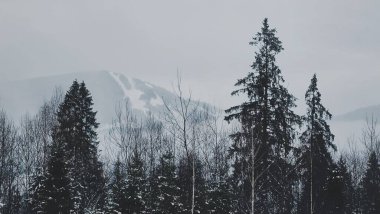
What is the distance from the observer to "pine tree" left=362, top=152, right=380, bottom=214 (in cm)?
4284

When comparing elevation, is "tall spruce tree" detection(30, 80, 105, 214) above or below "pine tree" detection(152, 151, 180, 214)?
above

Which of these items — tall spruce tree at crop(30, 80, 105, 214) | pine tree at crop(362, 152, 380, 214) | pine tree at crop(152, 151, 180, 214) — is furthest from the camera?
pine tree at crop(362, 152, 380, 214)

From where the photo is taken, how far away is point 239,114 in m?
25.6

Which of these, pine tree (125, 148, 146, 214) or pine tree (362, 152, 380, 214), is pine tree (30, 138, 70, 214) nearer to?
pine tree (125, 148, 146, 214)

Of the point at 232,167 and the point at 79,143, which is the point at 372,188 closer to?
the point at 232,167

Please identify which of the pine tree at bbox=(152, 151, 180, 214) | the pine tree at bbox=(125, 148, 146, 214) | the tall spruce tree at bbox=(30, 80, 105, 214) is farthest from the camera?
the tall spruce tree at bbox=(30, 80, 105, 214)

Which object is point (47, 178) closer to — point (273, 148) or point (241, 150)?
point (241, 150)

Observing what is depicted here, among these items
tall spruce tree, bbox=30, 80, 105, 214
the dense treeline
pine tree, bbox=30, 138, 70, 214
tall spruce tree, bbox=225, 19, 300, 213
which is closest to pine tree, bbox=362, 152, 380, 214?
the dense treeline

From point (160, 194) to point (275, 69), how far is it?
38.7 ft

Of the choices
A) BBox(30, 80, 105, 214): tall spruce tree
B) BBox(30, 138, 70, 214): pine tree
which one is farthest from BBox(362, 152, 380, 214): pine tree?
BBox(30, 138, 70, 214): pine tree

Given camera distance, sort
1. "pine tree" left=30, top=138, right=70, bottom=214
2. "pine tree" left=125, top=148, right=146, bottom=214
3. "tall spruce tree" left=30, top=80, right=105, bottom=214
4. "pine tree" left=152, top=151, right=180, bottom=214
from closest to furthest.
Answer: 1. "pine tree" left=30, top=138, right=70, bottom=214
2. "pine tree" left=125, top=148, right=146, bottom=214
3. "pine tree" left=152, top=151, right=180, bottom=214
4. "tall spruce tree" left=30, top=80, right=105, bottom=214

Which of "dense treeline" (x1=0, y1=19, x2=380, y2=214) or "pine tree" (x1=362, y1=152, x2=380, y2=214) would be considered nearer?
"dense treeline" (x1=0, y1=19, x2=380, y2=214)

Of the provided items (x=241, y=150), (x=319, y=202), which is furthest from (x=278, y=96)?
(x=319, y=202)

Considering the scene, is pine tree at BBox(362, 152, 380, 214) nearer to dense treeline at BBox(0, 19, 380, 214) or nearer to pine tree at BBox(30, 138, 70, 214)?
dense treeline at BBox(0, 19, 380, 214)
